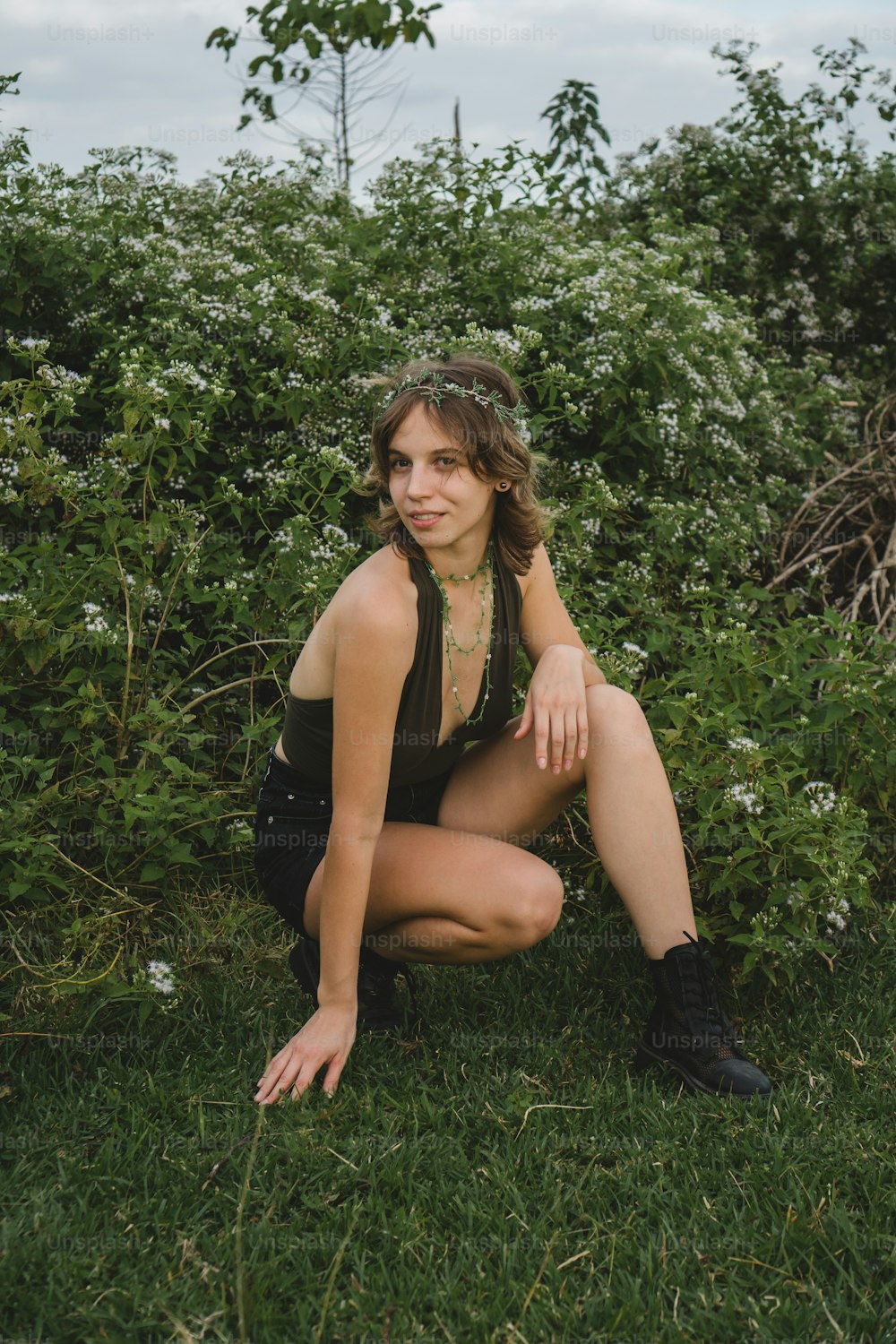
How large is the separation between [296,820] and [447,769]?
359 millimetres

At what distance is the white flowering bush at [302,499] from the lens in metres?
3.04

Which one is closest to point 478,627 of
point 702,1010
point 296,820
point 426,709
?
point 426,709

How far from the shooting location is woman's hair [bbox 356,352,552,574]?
95.7 inches

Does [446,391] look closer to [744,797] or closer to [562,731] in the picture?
[562,731]

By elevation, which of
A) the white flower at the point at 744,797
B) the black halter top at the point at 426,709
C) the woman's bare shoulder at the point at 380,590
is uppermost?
the woman's bare shoulder at the point at 380,590

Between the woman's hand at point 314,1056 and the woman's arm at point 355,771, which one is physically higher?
the woman's arm at point 355,771

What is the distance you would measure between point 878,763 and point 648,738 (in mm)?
1004

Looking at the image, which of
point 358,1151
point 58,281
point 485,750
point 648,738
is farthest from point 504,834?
point 58,281

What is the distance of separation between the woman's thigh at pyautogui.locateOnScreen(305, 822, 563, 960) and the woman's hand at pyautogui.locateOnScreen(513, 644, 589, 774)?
0.73 feet

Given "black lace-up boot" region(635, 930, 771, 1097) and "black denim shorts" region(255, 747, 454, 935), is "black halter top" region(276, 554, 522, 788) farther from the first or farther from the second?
"black lace-up boot" region(635, 930, 771, 1097)

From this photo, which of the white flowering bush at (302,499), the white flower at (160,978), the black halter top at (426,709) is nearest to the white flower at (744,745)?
the white flowering bush at (302,499)

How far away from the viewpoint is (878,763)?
3.23m

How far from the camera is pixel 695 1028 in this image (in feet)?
8.14

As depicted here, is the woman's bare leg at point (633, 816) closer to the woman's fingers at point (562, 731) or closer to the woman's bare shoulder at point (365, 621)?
the woman's fingers at point (562, 731)
